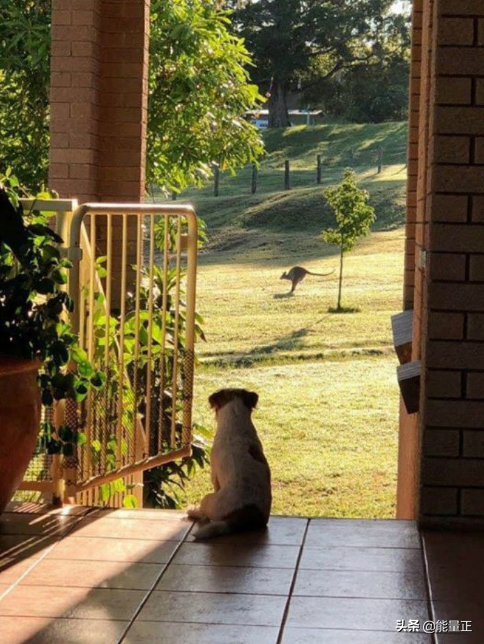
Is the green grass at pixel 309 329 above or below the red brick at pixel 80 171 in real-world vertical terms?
below

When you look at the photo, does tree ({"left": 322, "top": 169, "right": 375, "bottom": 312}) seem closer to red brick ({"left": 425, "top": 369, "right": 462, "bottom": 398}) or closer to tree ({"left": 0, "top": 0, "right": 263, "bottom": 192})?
tree ({"left": 0, "top": 0, "right": 263, "bottom": 192})

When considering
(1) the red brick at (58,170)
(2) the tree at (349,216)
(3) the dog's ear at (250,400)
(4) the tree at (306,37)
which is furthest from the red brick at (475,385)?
(4) the tree at (306,37)

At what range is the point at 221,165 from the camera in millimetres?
10055

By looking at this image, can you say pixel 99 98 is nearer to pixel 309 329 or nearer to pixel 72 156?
pixel 72 156

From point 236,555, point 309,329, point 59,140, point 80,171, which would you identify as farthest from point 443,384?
point 309,329

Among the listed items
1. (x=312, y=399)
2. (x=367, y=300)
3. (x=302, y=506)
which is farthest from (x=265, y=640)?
(x=367, y=300)

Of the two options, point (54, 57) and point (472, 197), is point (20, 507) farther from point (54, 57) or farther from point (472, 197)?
point (54, 57)

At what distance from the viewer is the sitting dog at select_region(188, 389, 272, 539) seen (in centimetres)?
387

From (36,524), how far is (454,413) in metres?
1.48

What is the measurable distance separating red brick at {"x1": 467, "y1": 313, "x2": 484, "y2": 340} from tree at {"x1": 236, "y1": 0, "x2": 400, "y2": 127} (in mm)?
19845

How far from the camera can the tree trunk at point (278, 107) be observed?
86.1 ft

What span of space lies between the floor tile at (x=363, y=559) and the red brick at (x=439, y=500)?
0.24 m

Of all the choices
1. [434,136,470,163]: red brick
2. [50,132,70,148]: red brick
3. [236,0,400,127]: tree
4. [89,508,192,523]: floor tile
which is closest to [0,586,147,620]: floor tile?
[89,508,192,523]: floor tile

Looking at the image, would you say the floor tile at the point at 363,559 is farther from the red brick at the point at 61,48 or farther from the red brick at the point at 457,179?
the red brick at the point at 61,48
